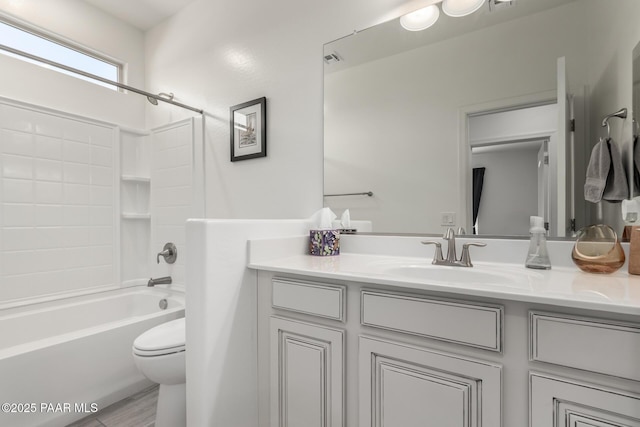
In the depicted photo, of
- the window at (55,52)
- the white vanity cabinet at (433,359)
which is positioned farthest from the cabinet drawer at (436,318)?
the window at (55,52)

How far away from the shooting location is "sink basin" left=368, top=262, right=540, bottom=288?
103 centimetres

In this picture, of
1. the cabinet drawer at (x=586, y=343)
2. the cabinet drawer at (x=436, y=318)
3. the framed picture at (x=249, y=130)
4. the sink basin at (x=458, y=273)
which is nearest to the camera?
the cabinet drawer at (x=586, y=343)

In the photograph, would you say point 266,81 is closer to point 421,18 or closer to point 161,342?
point 421,18

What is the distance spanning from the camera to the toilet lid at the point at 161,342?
1360 mm

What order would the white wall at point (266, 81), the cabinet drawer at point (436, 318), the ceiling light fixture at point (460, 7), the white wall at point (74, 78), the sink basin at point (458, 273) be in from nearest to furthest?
the cabinet drawer at point (436, 318) → the sink basin at point (458, 273) → the ceiling light fixture at point (460, 7) → the white wall at point (266, 81) → the white wall at point (74, 78)

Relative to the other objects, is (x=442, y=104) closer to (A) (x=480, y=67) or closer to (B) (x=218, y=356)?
(A) (x=480, y=67)

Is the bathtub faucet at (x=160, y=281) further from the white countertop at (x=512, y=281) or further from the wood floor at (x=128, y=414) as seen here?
the white countertop at (x=512, y=281)

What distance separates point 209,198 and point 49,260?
119cm

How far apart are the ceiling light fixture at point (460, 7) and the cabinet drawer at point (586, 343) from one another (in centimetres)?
128

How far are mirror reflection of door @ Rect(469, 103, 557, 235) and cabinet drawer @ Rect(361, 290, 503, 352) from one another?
0.59m

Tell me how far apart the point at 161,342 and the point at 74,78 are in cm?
218

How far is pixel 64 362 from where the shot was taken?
1531 mm

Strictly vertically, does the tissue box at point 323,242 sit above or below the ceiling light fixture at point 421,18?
below

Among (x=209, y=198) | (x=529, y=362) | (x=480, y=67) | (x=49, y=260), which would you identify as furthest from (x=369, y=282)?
(x=49, y=260)
